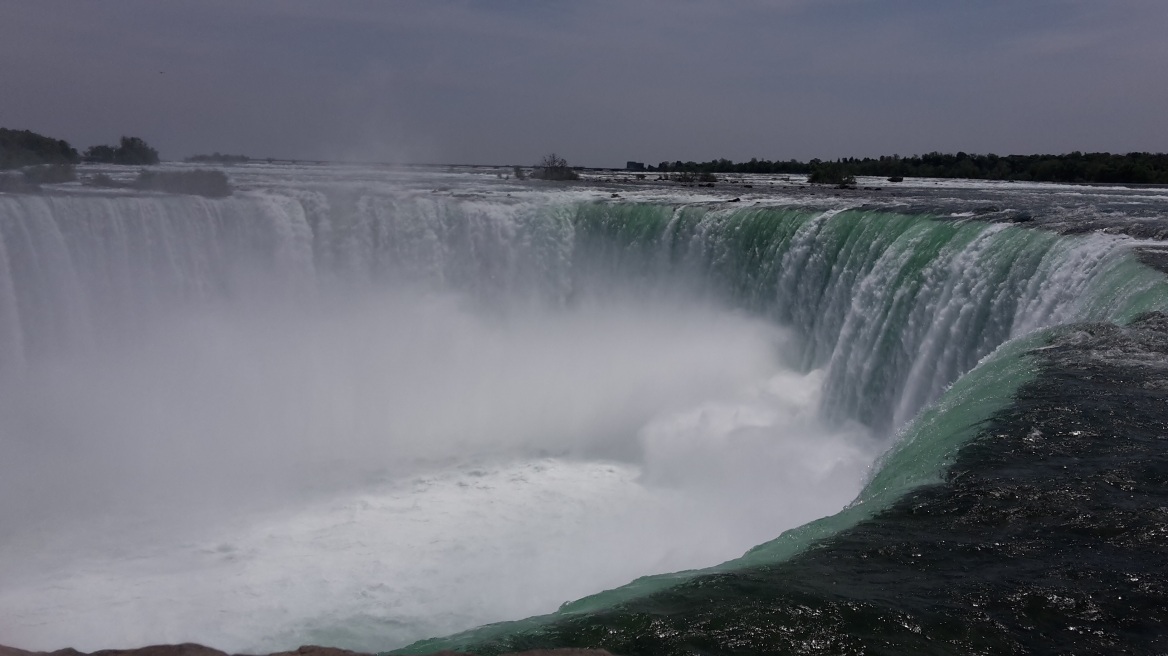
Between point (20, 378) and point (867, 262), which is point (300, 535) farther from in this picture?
point (867, 262)

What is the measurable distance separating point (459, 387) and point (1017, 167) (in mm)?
34468

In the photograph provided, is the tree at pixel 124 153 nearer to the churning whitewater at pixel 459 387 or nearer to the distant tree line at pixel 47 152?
the distant tree line at pixel 47 152

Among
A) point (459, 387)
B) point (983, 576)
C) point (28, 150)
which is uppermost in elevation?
point (28, 150)

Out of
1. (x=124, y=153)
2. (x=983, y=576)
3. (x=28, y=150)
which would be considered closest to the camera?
(x=983, y=576)

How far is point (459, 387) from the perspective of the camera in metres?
14.6

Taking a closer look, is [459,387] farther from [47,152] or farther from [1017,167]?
[1017,167]

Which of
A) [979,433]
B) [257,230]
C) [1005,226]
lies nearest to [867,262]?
[1005,226]

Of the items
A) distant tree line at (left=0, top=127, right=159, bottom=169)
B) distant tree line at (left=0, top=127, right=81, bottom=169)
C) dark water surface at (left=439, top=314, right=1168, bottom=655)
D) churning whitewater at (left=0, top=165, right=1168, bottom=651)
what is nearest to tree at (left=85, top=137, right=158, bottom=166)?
distant tree line at (left=0, top=127, right=159, bottom=169)

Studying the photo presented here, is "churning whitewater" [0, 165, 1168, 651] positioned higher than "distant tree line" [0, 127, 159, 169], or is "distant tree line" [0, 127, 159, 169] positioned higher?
"distant tree line" [0, 127, 159, 169]

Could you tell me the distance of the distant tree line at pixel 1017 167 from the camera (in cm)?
3142

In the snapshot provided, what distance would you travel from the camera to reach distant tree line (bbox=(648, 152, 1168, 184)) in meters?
31.4

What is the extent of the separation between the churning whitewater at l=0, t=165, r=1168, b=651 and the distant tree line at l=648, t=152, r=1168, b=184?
57.6 feet

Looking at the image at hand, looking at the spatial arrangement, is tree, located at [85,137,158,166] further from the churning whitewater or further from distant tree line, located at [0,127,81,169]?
the churning whitewater

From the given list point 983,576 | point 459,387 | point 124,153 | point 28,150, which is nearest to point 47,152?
point 28,150
